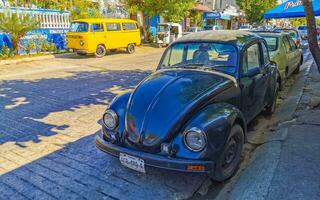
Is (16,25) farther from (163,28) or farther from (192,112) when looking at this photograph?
(192,112)

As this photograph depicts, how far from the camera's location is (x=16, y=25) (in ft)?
44.8

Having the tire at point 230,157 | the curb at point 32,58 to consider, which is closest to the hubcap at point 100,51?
the curb at point 32,58

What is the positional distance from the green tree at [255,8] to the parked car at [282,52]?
34.6 metres

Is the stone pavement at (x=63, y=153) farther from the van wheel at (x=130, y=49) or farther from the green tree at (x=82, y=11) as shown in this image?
the green tree at (x=82, y=11)

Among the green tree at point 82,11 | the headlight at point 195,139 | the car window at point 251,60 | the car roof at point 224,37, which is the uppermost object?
the green tree at point 82,11

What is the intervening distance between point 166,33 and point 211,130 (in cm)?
1992

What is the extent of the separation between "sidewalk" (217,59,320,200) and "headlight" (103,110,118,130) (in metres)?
1.55

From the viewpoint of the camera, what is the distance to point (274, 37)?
28.4 ft

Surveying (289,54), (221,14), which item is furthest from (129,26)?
(221,14)

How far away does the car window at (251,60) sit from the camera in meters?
4.62

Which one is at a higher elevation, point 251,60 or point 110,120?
point 251,60

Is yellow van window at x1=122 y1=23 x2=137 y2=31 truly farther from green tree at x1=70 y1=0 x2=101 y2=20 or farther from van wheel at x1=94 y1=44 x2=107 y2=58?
green tree at x1=70 y1=0 x2=101 y2=20

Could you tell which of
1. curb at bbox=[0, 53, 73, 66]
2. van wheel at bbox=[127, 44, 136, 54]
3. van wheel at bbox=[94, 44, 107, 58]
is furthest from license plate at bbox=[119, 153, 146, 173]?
van wheel at bbox=[127, 44, 136, 54]

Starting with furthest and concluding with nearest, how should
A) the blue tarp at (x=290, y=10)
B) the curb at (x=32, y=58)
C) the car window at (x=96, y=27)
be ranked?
the car window at (x=96, y=27) → the curb at (x=32, y=58) → the blue tarp at (x=290, y=10)
